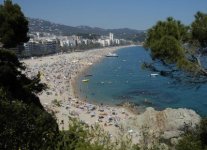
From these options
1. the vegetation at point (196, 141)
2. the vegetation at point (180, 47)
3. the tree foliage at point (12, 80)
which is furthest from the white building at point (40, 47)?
Answer: the vegetation at point (180, 47)

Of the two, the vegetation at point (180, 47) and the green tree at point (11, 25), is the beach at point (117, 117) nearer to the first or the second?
the vegetation at point (180, 47)

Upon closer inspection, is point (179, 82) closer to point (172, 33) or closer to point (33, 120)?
point (172, 33)

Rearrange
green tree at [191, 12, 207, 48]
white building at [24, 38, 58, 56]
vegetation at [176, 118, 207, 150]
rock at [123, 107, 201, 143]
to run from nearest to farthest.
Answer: vegetation at [176, 118, 207, 150] → green tree at [191, 12, 207, 48] → rock at [123, 107, 201, 143] → white building at [24, 38, 58, 56]

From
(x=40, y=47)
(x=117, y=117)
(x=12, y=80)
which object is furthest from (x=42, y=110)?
(x=40, y=47)

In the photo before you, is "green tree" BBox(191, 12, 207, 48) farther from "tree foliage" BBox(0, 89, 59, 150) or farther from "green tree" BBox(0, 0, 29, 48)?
"green tree" BBox(0, 0, 29, 48)

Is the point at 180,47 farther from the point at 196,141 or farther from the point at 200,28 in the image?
the point at 196,141

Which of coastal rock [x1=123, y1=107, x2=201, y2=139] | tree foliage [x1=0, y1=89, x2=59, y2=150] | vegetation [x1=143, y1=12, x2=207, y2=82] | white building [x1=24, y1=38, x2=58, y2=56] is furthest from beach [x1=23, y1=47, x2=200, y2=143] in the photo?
white building [x1=24, y1=38, x2=58, y2=56]
